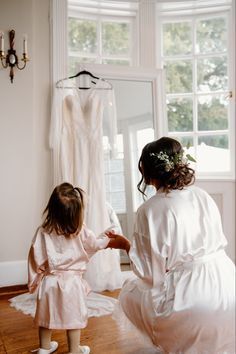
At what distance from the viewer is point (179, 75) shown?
169 inches

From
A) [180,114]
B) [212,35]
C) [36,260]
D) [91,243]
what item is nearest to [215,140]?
[180,114]

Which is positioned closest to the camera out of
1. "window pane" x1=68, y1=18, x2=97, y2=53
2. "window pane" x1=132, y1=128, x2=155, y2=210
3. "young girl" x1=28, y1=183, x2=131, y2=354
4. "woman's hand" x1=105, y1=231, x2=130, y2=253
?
"young girl" x1=28, y1=183, x2=131, y2=354

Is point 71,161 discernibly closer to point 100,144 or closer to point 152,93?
point 100,144

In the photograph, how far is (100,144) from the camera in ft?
11.4

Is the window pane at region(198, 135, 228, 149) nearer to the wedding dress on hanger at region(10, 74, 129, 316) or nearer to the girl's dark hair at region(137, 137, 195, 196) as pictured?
the wedding dress on hanger at region(10, 74, 129, 316)

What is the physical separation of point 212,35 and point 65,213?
300cm

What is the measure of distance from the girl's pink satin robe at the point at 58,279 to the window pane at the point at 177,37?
2823mm

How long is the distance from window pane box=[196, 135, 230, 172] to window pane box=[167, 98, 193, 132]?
0.72 feet

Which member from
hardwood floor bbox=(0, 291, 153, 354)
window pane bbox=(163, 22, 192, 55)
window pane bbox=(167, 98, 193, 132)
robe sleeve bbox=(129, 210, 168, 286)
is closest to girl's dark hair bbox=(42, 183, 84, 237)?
robe sleeve bbox=(129, 210, 168, 286)

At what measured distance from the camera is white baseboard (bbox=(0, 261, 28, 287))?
3447mm

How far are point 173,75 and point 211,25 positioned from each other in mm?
634

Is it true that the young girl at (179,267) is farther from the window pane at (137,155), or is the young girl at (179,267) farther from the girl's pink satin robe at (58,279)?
the window pane at (137,155)

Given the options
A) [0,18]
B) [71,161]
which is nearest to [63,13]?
[0,18]

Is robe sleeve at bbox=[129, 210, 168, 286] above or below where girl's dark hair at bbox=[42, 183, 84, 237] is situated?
below
